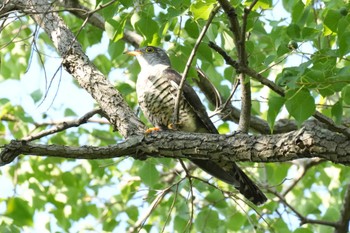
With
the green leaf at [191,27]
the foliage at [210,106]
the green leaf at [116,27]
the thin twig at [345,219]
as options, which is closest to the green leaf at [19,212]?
the foliage at [210,106]

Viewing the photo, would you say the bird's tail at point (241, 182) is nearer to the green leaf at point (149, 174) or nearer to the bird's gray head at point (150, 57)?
the green leaf at point (149, 174)

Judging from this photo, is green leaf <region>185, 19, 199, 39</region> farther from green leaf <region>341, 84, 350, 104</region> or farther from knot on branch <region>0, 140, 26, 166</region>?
knot on branch <region>0, 140, 26, 166</region>

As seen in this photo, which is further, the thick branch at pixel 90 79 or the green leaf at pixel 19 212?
the green leaf at pixel 19 212

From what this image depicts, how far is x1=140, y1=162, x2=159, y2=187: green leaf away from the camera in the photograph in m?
4.48

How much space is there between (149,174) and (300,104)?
2106 mm

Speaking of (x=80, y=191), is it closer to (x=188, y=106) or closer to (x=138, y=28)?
(x=188, y=106)

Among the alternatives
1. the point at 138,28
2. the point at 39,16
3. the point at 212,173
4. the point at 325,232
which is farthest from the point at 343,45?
the point at 325,232

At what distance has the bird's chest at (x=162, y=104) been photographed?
4262mm

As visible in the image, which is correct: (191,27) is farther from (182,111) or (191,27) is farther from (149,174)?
(149,174)

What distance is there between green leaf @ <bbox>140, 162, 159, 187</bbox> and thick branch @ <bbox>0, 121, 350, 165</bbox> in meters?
1.32

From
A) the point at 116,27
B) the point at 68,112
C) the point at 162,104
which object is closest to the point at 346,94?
the point at 116,27

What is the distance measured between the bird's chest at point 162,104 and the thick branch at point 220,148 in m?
1.12

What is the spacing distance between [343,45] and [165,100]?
1936 mm

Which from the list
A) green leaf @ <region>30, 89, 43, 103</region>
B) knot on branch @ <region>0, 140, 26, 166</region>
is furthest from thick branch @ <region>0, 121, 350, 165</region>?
green leaf @ <region>30, 89, 43, 103</region>
